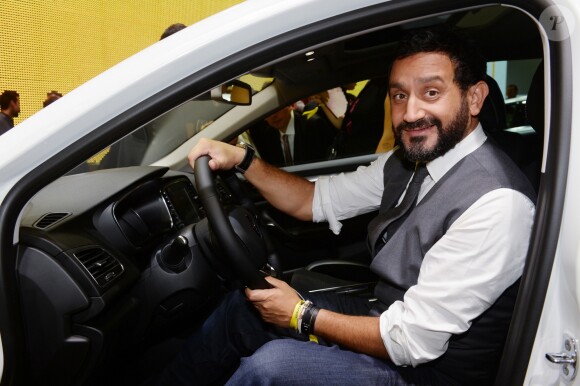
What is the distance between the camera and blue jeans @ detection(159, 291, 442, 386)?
3.73ft

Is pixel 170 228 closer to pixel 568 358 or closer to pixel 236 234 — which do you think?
pixel 236 234

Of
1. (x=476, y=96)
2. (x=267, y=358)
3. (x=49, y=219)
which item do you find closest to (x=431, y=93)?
(x=476, y=96)

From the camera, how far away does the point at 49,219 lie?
125 cm

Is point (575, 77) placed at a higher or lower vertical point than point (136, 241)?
higher

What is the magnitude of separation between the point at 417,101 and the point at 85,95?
0.82m

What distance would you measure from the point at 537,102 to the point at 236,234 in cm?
78

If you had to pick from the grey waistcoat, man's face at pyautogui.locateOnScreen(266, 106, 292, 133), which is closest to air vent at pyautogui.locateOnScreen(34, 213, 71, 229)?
the grey waistcoat

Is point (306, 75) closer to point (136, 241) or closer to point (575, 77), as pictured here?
point (136, 241)

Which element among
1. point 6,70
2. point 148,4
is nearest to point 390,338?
point 6,70

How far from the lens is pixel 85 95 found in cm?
86

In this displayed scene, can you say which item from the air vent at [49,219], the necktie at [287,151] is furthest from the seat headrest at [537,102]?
the necktie at [287,151]

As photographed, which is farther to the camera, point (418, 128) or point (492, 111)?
point (492, 111)

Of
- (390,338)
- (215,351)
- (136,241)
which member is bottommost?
(215,351)

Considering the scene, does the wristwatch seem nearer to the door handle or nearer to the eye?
the eye
